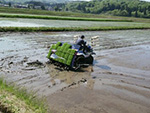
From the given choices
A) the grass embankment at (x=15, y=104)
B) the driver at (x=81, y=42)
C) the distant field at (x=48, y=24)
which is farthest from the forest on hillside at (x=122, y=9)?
the grass embankment at (x=15, y=104)

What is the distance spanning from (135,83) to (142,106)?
2.05m

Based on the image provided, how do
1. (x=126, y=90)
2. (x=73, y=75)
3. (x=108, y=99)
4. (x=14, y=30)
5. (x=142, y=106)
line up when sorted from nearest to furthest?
1. (x=142, y=106)
2. (x=108, y=99)
3. (x=126, y=90)
4. (x=73, y=75)
5. (x=14, y=30)

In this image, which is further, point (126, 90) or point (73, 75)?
point (73, 75)

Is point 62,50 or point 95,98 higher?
point 62,50

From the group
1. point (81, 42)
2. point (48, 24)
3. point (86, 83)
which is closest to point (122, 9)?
point (48, 24)

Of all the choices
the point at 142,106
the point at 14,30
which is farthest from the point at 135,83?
the point at 14,30

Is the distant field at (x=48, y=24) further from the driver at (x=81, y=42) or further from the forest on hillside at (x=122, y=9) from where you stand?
the forest on hillside at (x=122, y=9)

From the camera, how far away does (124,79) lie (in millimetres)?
8180

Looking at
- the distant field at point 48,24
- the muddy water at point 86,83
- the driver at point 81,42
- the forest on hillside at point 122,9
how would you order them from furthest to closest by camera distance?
the forest on hillside at point 122,9, the distant field at point 48,24, the driver at point 81,42, the muddy water at point 86,83

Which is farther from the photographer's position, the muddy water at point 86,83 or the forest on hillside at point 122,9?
the forest on hillside at point 122,9

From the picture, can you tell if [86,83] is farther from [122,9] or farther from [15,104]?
[122,9]

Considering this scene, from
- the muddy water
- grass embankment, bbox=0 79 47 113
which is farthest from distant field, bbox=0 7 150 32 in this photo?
grass embankment, bbox=0 79 47 113

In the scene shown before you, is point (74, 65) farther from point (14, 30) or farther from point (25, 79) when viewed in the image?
point (14, 30)

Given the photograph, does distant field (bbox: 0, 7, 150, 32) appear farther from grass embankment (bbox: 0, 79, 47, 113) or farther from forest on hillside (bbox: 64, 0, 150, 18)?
forest on hillside (bbox: 64, 0, 150, 18)
